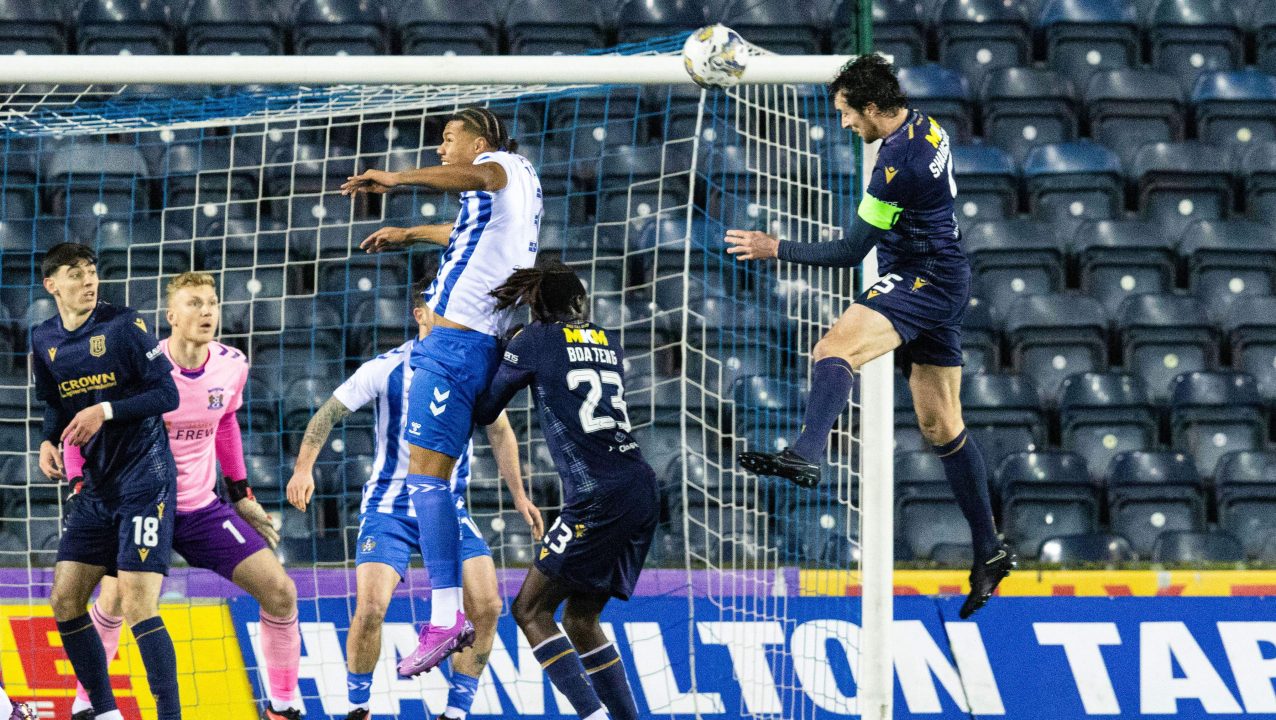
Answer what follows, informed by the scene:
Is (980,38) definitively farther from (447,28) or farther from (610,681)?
(610,681)

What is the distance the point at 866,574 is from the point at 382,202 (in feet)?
13.4

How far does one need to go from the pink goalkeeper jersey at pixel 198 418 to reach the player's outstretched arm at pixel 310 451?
1.31ft

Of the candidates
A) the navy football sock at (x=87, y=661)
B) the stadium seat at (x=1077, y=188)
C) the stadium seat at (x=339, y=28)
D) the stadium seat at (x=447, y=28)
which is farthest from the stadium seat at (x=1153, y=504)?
the stadium seat at (x=339, y=28)

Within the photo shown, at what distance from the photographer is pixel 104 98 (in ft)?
33.6

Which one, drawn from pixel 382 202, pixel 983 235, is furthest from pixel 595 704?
pixel 983 235

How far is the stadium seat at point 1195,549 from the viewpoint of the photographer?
326 inches

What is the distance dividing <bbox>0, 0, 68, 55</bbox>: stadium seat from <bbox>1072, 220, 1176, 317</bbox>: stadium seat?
21.8ft

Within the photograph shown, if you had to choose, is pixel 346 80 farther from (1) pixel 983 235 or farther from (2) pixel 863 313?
(1) pixel 983 235

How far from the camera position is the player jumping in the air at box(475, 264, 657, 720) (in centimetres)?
606

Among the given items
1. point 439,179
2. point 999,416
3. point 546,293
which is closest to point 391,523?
point 546,293

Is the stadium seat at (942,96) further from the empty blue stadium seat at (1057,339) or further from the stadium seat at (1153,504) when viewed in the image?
the stadium seat at (1153,504)

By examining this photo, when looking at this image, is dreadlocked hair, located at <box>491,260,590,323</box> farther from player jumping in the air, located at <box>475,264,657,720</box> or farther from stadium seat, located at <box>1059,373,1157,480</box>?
stadium seat, located at <box>1059,373,1157,480</box>

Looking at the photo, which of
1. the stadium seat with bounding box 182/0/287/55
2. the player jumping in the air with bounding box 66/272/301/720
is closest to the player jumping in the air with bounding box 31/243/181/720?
the player jumping in the air with bounding box 66/272/301/720

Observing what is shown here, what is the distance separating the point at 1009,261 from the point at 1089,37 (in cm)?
222
